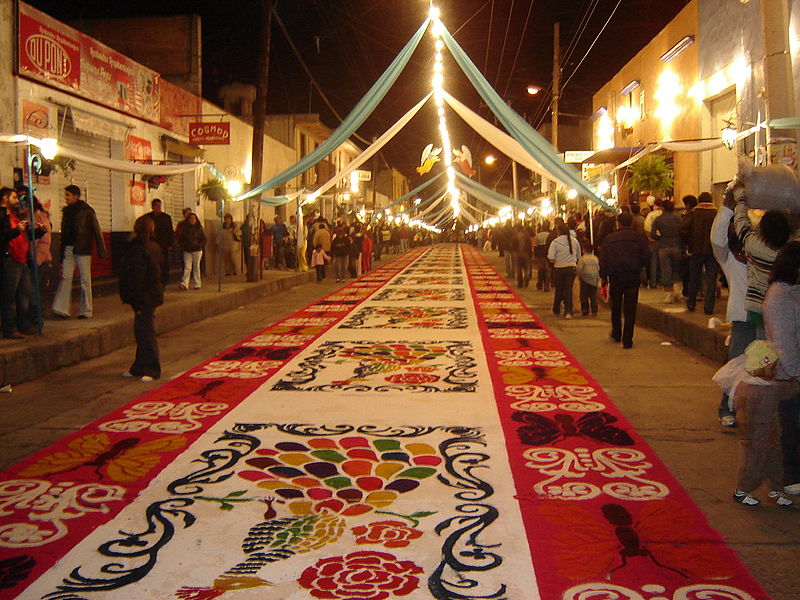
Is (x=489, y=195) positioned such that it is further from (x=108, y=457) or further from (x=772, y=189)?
(x=108, y=457)

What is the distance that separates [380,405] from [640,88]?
18602 millimetres

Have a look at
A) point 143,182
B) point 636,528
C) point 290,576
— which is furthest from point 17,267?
point 143,182

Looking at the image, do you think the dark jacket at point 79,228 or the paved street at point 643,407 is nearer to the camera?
the paved street at point 643,407

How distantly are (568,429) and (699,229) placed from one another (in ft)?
20.6

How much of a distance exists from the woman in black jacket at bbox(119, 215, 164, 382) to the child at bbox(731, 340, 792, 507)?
580 cm

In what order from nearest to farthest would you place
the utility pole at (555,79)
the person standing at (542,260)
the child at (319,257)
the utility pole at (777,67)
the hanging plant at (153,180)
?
the utility pole at (777,67), the person standing at (542,260), the hanging plant at (153,180), the child at (319,257), the utility pole at (555,79)

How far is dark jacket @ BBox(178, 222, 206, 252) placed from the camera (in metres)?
15.7

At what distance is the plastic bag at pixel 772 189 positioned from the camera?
5.28 m

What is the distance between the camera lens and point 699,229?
11.0 meters

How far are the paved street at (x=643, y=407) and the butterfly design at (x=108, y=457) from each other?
0.28 metres

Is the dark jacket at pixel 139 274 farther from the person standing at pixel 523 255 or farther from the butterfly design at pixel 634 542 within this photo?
the person standing at pixel 523 255

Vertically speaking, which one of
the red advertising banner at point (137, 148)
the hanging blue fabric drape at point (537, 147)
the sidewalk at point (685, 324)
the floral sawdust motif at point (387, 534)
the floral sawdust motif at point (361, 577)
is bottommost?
the floral sawdust motif at point (361, 577)

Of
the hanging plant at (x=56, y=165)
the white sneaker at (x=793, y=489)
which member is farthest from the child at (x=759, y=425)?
the hanging plant at (x=56, y=165)

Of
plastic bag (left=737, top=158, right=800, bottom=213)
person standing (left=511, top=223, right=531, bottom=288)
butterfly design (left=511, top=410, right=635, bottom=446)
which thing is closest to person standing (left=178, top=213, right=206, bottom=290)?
person standing (left=511, top=223, right=531, bottom=288)
